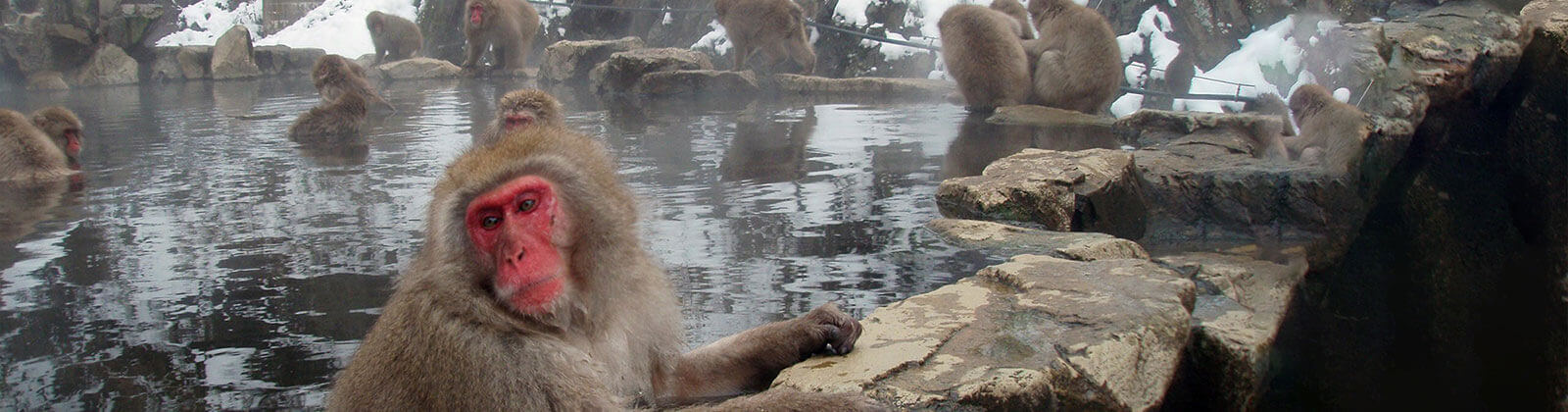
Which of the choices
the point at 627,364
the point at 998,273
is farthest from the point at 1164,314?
the point at 627,364

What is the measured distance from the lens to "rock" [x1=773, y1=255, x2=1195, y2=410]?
2.27m

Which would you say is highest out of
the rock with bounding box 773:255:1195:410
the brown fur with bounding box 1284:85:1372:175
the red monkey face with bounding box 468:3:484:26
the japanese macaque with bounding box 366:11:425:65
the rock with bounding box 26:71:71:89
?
the red monkey face with bounding box 468:3:484:26

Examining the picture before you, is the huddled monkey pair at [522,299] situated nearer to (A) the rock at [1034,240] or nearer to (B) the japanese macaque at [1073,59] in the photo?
(A) the rock at [1034,240]

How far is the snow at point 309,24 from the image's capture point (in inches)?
754

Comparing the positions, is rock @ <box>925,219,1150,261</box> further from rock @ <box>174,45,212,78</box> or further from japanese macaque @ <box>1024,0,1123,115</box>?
rock @ <box>174,45,212,78</box>

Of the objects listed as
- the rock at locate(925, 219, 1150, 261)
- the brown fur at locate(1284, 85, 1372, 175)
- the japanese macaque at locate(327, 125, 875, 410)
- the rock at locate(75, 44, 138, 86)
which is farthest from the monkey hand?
the rock at locate(75, 44, 138, 86)

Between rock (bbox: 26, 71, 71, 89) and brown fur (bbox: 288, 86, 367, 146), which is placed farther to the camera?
rock (bbox: 26, 71, 71, 89)

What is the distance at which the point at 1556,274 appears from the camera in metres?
3.37

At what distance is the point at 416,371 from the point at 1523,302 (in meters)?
3.14

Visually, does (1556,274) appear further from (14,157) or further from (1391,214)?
(14,157)

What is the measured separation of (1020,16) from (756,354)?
24.5 feet

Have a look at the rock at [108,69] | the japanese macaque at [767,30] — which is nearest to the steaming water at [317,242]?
the japanese macaque at [767,30]

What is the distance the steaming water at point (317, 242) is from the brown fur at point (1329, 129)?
3.61ft

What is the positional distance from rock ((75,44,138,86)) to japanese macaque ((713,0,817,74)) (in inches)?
386
